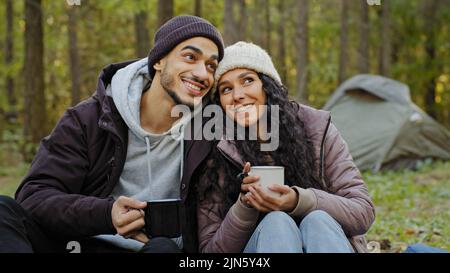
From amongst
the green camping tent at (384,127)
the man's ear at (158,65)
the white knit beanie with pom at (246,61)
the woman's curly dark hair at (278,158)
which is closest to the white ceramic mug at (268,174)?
the woman's curly dark hair at (278,158)

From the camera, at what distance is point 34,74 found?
36.4 feet

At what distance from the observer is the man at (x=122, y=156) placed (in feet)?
9.86

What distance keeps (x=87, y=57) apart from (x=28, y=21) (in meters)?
7.29

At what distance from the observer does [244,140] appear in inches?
131

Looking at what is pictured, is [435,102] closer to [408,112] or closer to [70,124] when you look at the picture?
[408,112]

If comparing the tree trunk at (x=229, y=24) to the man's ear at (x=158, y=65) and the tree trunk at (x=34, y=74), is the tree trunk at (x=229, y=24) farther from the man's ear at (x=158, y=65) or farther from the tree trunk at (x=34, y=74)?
the man's ear at (x=158, y=65)

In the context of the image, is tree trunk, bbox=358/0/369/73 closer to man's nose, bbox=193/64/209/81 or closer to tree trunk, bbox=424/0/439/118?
tree trunk, bbox=424/0/439/118

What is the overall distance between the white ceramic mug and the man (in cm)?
47

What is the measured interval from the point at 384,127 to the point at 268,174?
7956mm

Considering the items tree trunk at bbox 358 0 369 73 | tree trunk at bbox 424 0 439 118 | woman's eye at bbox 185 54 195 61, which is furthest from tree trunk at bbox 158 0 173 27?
tree trunk at bbox 424 0 439 118

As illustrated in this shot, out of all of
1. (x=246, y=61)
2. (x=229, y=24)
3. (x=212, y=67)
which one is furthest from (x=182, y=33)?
(x=229, y=24)

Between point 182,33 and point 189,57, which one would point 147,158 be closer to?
point 189,57

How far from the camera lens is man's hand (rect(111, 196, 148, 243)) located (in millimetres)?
2924

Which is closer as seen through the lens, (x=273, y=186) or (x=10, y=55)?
(x=273, y=186)
